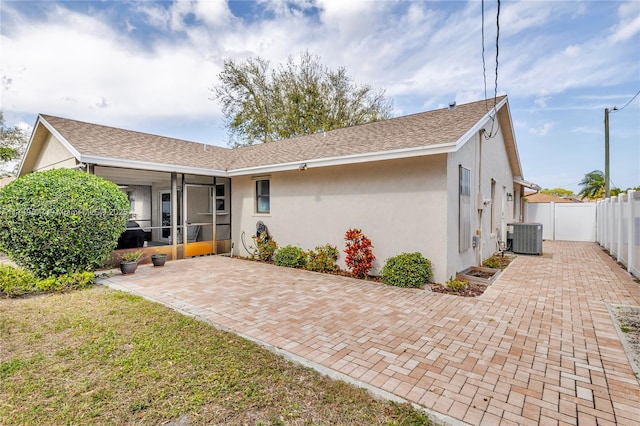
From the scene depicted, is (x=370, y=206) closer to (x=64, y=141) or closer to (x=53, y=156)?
(x=64, y=141)

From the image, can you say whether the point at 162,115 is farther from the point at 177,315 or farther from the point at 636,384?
the point at 636,384

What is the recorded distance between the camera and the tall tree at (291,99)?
22.3 meters

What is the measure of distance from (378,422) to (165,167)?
380 inches

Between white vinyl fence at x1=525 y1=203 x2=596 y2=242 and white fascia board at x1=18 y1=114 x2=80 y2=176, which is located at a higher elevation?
white fascia board at x1=18 y1=114 x2=80 y2=176

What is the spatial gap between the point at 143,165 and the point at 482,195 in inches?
415

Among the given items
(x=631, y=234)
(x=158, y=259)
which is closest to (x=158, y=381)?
(x=158, y=259)

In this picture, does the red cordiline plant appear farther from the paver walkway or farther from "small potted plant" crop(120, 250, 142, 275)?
"small potted plant" crop(120, 250, 142, 275)

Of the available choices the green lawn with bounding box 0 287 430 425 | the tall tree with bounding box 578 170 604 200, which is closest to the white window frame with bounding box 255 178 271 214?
the green lawn with bounding box 0 287 430 425

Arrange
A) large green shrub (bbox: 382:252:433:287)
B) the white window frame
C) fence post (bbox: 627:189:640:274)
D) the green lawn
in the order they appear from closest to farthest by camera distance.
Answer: the green lawn → large green shrub (bbox: 382:252:433:287) → fence post (bbox: 627:189:640:274) → the white window frame

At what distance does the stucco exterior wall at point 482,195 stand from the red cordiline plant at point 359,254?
1.92 metres

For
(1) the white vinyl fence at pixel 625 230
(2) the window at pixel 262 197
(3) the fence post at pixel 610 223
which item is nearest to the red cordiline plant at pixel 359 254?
(2) the window at pixel 262 197

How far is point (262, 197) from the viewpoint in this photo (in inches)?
439

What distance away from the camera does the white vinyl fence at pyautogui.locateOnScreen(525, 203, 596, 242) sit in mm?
16094

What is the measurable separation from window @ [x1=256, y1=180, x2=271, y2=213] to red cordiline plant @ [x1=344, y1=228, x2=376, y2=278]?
3882mm
